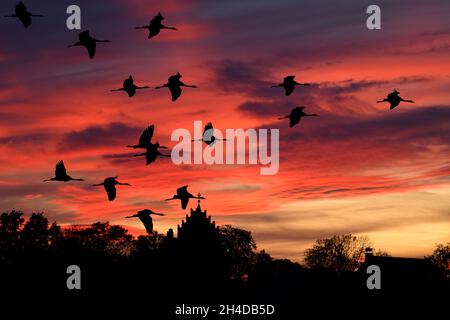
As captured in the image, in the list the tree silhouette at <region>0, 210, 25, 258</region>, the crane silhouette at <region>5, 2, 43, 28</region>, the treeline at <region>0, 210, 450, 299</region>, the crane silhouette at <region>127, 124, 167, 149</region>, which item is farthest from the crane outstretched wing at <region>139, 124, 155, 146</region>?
the tree silhouette at <region>0, 210, 25, 258</region>

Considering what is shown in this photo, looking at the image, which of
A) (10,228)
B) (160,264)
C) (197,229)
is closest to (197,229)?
(197,229)

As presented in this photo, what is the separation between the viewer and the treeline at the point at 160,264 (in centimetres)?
7338

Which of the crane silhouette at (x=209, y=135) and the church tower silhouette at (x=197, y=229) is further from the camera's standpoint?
the church tower silhouette at (x=197, y=229)

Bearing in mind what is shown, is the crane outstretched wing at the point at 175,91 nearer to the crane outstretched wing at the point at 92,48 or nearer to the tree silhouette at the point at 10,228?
the crane outstretched wing at the point at 92,48

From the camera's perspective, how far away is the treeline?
7338 cm

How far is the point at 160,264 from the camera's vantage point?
118 m

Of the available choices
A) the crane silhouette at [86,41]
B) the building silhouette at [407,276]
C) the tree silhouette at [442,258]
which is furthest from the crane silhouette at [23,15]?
the tree silhouette at [442,258]

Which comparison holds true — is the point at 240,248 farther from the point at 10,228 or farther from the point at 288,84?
the point at 288,84

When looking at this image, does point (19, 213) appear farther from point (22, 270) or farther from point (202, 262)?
point (22, 270)

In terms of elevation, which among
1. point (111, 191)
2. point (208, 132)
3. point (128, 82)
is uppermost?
point (128, 82)

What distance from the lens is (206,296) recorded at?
357 ft
